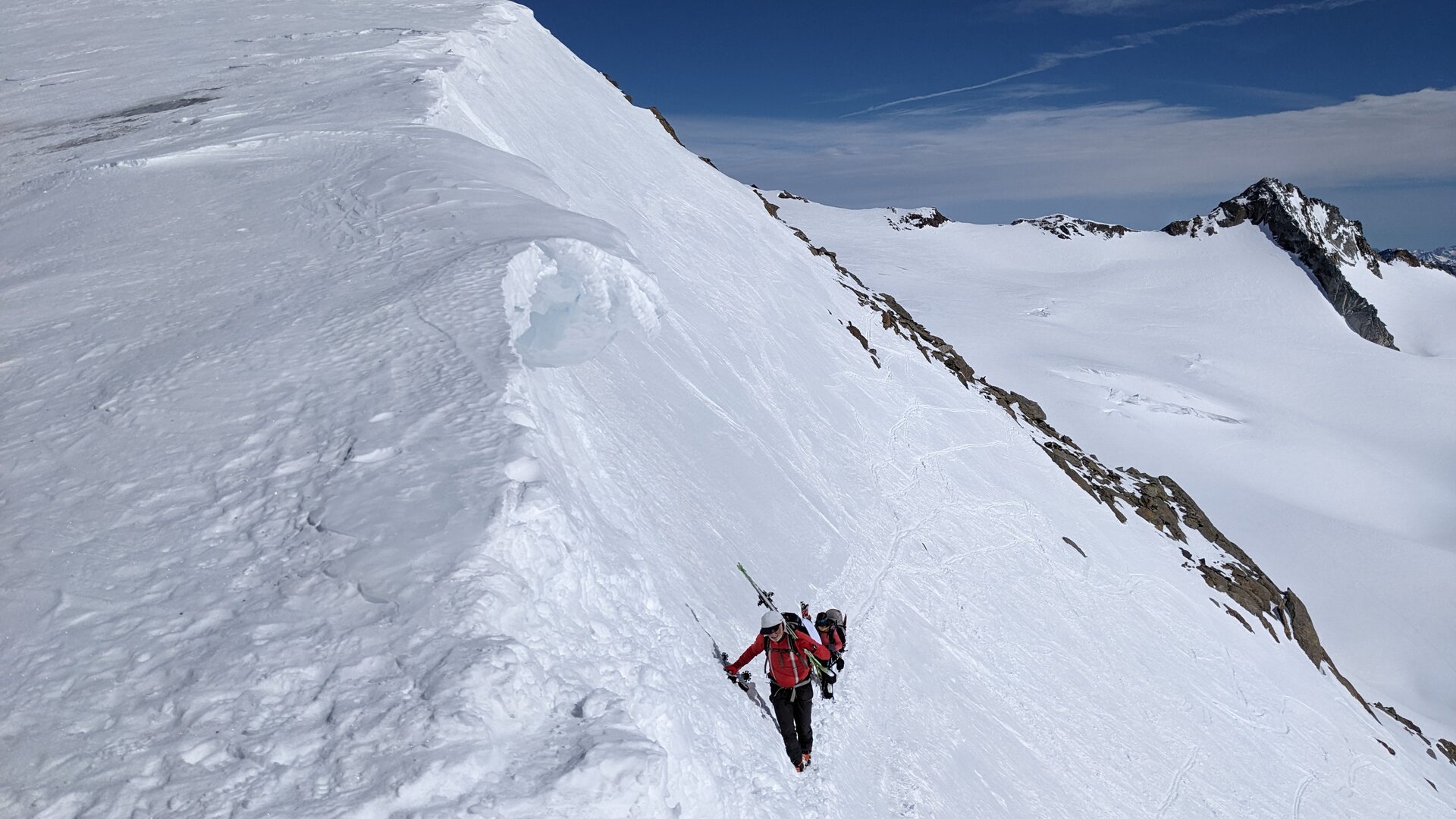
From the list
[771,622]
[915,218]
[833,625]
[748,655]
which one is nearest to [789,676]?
[748,655]

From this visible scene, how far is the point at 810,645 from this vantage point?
772 centimetres

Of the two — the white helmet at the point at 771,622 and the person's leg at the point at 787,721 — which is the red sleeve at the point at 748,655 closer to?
the white helmet at the point at 771,622

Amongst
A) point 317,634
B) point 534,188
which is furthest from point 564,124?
point 317,634

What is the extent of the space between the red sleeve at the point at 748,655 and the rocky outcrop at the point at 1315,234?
76.5 metres

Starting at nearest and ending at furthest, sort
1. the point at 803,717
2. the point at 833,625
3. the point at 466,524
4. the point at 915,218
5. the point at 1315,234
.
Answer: the point at 466,524 < the point at 803,717 < the point at 833,625 < the point at 1315,234 < the point at 915,218

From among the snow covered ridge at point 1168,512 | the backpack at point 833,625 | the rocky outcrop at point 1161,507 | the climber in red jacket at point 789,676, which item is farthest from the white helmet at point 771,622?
the rocky outcrop at point 1161,507

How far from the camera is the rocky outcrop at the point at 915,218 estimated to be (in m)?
80.2

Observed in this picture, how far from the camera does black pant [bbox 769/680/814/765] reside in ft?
25.2

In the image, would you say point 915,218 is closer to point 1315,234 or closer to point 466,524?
point 1315,234

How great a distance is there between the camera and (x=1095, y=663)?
56.2ft

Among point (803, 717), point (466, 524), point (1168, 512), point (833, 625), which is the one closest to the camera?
point (466, 524)

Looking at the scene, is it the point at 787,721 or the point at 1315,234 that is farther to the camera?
the point at 1315,234

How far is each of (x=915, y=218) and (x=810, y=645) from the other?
78933mm

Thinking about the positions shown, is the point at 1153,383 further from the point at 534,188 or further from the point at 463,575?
the point at 463,575
